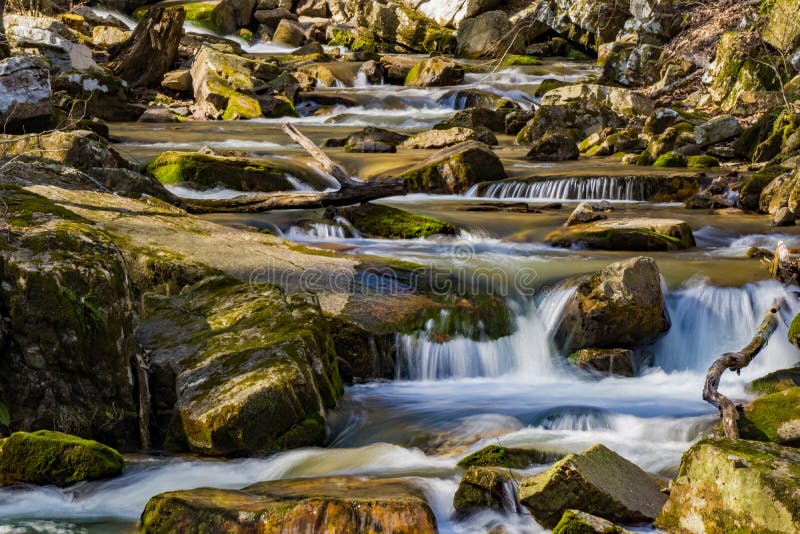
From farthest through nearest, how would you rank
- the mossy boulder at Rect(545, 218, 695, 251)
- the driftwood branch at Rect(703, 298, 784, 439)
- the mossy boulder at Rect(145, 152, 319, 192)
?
the mossy boulder at Rect(145, 152, 319, 192) → the mossy boulder at Rect(545, 218, 695, 251) → the driftwood branch at Rect(703, 298, 784, 439)

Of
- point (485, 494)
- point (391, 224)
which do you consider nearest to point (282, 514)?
point (485, 494)

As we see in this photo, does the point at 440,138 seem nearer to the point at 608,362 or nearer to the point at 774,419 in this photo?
the point at 608,362

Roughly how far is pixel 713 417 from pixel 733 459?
2.32 meters

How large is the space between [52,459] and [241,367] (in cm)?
146

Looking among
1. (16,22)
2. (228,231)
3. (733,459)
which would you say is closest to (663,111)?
(228,231)

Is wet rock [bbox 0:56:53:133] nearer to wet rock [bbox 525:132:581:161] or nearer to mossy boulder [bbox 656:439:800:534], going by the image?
wet rock [bbox 525:132:581:161]

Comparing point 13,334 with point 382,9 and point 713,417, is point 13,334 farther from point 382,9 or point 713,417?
point 382,9

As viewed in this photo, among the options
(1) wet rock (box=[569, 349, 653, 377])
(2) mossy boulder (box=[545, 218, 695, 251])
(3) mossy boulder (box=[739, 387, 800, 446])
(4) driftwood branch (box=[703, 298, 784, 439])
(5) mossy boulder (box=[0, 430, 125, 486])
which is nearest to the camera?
(5) mossy boulder (box=[0, 430, 125, 486])

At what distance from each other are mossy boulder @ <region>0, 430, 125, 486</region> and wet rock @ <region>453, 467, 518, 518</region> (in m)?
2.15

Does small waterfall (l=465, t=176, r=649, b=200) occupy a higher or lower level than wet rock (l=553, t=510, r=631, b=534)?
higher

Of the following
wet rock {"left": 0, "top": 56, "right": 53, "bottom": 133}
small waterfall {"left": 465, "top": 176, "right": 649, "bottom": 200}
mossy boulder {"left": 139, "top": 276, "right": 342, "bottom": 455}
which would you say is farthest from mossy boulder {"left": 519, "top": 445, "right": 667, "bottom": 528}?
wet rock {"left": 0, "top": 56, "right": 53, "bottom": 133}

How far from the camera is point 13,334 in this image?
5.29m

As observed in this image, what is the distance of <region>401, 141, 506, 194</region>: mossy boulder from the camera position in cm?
1497

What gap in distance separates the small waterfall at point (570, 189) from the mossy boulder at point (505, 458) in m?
9.61
